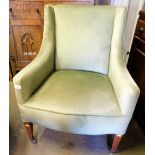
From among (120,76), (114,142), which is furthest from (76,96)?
(114,142)

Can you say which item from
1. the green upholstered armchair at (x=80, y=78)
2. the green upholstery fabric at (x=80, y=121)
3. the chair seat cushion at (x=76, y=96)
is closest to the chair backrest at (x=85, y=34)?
the green upholstered armchair at (x=80, y=78)

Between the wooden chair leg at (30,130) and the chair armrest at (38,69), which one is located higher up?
the chair armrest at (38,69)

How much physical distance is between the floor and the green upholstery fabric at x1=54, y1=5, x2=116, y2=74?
55cm

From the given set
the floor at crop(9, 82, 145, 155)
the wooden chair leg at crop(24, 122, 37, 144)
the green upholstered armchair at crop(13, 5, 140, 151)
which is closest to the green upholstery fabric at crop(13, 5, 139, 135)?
the green upholstered armchair at crop(13, 5, 140, 151)

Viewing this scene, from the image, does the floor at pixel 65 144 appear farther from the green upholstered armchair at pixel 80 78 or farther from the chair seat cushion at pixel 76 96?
the chair seat cushion at pixel 76 96

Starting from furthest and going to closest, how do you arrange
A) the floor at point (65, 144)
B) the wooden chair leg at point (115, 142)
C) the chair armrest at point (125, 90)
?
the floor at point (65, 144)
the wooden chair leg at point (115, 142)
the chair armrest at point (125, 90)

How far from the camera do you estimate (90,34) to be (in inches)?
49.6

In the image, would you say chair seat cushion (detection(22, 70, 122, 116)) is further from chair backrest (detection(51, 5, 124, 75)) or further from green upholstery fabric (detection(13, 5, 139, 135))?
chair backrest (detection(51, 5, 124, 75))

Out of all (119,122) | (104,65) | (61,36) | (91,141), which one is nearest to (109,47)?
(104,65)

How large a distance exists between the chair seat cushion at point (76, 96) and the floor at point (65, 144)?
1.34ft

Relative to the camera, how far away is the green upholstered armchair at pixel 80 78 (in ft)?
3.12

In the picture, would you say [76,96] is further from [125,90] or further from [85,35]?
[85,35]

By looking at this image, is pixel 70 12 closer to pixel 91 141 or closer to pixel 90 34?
pixel 90 34

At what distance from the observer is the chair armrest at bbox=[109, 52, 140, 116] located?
879 mm
